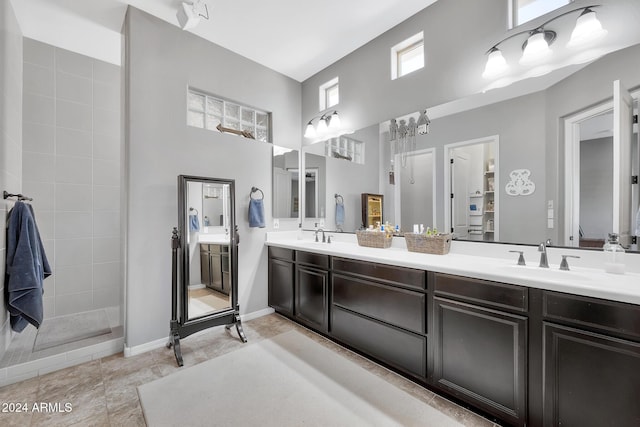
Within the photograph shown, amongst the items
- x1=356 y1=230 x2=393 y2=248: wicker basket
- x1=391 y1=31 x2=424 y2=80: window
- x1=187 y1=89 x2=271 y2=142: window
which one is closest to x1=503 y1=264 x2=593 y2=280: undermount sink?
x1=356 y1=230 x2=393 y2=248: wicker basket

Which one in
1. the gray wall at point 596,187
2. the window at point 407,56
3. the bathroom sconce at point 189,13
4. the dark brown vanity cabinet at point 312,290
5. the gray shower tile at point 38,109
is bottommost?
the dark brown vanity cabinet at point 312,290

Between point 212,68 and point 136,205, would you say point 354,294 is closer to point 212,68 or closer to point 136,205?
point 136,205

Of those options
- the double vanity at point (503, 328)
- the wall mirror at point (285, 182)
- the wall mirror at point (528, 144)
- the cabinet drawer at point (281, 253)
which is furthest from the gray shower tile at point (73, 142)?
the wall mirror at point (528, 144)

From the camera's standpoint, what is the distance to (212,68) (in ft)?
9.48

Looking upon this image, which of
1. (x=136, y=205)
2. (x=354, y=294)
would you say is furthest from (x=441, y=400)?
(x=136, y=205)

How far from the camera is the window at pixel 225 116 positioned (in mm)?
2859

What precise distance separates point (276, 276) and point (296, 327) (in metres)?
0.63

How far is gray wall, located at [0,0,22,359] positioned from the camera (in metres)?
1.85

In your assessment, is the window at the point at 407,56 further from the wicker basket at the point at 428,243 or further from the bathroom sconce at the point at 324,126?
the wicker basket at the point at 428,243

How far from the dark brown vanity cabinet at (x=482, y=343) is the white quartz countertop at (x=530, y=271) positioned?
65 millimetres

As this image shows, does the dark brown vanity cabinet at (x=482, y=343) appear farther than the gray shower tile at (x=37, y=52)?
No

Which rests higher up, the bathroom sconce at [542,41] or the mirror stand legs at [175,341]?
the bathroom sconce at [542,41]

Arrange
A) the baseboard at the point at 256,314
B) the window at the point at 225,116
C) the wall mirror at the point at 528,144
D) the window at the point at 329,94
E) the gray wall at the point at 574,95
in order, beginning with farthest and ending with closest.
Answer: the window at the point at 329,94 → the baseboard at the point at 256,314 → the window at the point at 225,116 → the wall mirror at the point at 528,144 → the gray wall at the point at 574,95

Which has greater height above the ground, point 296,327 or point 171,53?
point 171,53
